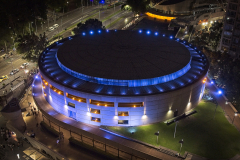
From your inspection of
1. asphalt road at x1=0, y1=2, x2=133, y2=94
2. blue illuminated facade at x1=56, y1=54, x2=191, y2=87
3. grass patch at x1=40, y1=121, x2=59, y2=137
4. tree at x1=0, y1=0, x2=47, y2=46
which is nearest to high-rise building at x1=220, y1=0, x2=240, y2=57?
blue illuminated facade at x1=56, y1=54, x2=191, y2=87

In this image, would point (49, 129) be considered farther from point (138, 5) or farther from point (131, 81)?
point (138, 5)

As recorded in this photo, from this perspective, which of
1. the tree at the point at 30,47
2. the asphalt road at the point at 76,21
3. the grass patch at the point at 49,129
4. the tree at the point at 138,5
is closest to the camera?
the grass patch at the point at 49,129

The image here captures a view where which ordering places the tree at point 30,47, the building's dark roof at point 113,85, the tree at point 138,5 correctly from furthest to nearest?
the tree at point 138,5, the tree at point 30,47, the building's dark roof at point 113,85

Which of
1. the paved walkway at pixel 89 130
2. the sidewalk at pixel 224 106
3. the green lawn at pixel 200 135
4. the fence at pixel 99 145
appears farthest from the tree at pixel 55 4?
the green lawn at pixel 200 135

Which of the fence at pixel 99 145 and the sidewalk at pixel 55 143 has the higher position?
the fence at pixel 99 145

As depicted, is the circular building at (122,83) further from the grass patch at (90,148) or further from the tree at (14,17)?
the tree at (14,17)

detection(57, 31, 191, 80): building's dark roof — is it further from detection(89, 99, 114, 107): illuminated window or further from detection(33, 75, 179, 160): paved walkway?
detection(33, 75, 179, 160): paved walkway

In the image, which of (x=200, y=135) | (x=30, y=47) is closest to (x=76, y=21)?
(x=30, y=47)

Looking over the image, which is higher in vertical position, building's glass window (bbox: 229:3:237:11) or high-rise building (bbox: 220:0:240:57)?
building's glass window (bbox: 229:3:237:11)
